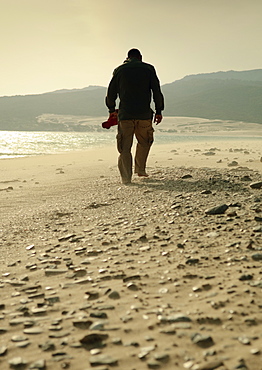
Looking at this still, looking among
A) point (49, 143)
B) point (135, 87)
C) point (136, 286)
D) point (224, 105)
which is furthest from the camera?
point (224, 105)

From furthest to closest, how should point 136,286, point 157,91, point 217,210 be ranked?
point 157,91 → point 217,210 → point 136,286

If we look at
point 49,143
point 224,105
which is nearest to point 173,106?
point 224,105

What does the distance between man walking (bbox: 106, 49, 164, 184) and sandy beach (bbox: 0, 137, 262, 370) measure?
2.18 metres

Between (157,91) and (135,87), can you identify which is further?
(157,91)

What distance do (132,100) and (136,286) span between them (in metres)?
4.72

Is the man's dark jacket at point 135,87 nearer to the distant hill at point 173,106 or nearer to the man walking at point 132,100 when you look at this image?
the man walking at point 132,100

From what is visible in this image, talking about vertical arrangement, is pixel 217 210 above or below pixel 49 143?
below

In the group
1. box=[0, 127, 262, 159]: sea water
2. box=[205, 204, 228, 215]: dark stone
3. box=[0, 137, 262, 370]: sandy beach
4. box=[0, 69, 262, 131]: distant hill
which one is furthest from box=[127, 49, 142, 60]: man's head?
box=[0, 69, 262, 131]: distant hill

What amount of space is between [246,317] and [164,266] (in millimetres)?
854

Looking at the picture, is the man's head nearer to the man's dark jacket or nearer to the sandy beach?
the man's dark jacket

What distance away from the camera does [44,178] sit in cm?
914

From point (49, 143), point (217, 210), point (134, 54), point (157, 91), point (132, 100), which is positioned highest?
point (134, 54)

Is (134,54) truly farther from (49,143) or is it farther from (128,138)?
(49,143)

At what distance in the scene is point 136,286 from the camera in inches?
101
